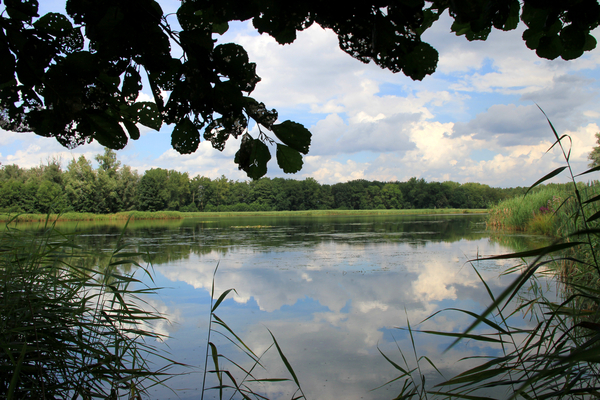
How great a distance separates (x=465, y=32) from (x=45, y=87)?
1.42 m

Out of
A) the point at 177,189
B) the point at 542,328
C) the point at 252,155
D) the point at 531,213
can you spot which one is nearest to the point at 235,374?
the point at 252,155

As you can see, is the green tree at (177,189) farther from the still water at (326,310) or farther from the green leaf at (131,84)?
the green leaf at (131,84)

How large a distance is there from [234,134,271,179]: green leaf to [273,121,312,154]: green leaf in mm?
69

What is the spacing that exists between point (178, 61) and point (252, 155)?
30cm

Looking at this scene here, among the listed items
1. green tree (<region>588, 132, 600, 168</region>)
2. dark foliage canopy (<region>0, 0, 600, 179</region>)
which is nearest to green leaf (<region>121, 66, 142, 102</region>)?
dark foliage canopy (<region>0, 0, 600, 179</region>)

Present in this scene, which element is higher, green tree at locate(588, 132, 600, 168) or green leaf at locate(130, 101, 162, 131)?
green tree at locate(588, 132, 600, 168)

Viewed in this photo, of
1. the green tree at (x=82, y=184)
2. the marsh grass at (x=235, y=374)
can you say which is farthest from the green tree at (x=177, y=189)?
the marsh grass at (x=235, y=374)

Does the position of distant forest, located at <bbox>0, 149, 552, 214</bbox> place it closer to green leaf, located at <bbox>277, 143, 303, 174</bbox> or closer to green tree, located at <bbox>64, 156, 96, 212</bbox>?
green tree, located at <bbox>64, 156, 96, 212</bbox>

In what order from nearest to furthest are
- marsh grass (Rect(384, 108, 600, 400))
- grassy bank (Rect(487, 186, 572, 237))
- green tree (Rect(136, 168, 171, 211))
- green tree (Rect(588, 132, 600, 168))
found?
marsh grass (Rect(384, 108, 600, 400))
grassy bank (Rect(487, 186, 572, 237))
green tree (Rect(588, 132, 600, 168))
green tree (Rect(136, 168, 171, 211))

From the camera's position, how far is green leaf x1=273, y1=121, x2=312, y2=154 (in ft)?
2.85

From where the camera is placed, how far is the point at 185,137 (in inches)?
36.8

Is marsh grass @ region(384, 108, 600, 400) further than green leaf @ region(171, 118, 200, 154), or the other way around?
green leaf @ region(171, 118, 200, 154)

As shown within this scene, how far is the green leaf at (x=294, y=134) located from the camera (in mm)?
868

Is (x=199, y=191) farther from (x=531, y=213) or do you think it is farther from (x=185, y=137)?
(x=185, y=137)
